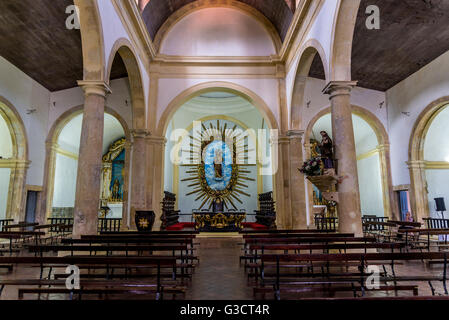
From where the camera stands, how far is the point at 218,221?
1230cm

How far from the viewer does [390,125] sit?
12367 millimetres

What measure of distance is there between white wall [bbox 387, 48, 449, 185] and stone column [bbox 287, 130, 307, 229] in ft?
13.1

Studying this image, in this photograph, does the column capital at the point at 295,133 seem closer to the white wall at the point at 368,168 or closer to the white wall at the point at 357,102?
the white wall at the point at 357,102

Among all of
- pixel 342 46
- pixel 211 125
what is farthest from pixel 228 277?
pixel 211 125

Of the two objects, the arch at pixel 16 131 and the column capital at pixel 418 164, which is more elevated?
the arch at pixel 16 131

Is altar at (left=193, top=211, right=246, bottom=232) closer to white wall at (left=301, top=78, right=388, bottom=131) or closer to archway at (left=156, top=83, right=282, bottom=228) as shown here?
archway at (left=156, top=83, right=282, bottom=228)

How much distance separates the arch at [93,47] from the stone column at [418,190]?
10661 mm

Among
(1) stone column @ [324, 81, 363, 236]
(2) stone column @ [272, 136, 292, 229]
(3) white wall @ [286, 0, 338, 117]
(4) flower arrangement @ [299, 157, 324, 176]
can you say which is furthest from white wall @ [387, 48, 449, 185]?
(4) flower arrangement @ [299, 157, 324, 176]

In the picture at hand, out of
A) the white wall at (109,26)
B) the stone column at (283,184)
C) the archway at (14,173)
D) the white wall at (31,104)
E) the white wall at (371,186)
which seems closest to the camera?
the white wall at (109,26)

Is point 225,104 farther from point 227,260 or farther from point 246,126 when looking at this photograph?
point 227,260

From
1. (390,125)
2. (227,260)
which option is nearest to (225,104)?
(390,125)

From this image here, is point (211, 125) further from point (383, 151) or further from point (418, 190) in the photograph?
point (418, 190)

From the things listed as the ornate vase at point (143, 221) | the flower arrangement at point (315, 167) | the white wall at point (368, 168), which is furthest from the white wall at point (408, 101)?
the ornate vase at point (143, 221)

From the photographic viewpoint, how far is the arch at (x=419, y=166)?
1075 centimetres
